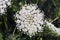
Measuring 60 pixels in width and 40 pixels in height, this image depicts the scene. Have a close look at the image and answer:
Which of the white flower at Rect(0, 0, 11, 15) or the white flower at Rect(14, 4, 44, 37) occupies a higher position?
the white flower at Rect(0, 0, 11, 15)

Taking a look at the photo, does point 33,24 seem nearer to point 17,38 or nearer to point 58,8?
point 17,38

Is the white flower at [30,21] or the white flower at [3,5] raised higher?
the white flower at [3,5]

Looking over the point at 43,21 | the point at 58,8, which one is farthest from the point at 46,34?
the point at 58,8

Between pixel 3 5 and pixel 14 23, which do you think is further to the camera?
pixel 14 23

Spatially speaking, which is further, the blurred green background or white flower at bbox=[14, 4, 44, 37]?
the blurred green background

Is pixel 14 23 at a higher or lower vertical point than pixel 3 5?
lower

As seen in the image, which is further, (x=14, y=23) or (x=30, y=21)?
(x=14, y=23)

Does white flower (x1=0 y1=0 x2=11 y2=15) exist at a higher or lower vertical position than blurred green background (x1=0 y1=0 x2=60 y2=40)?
higher

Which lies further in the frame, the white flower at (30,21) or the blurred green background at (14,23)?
the blurred green background at (14,23)
